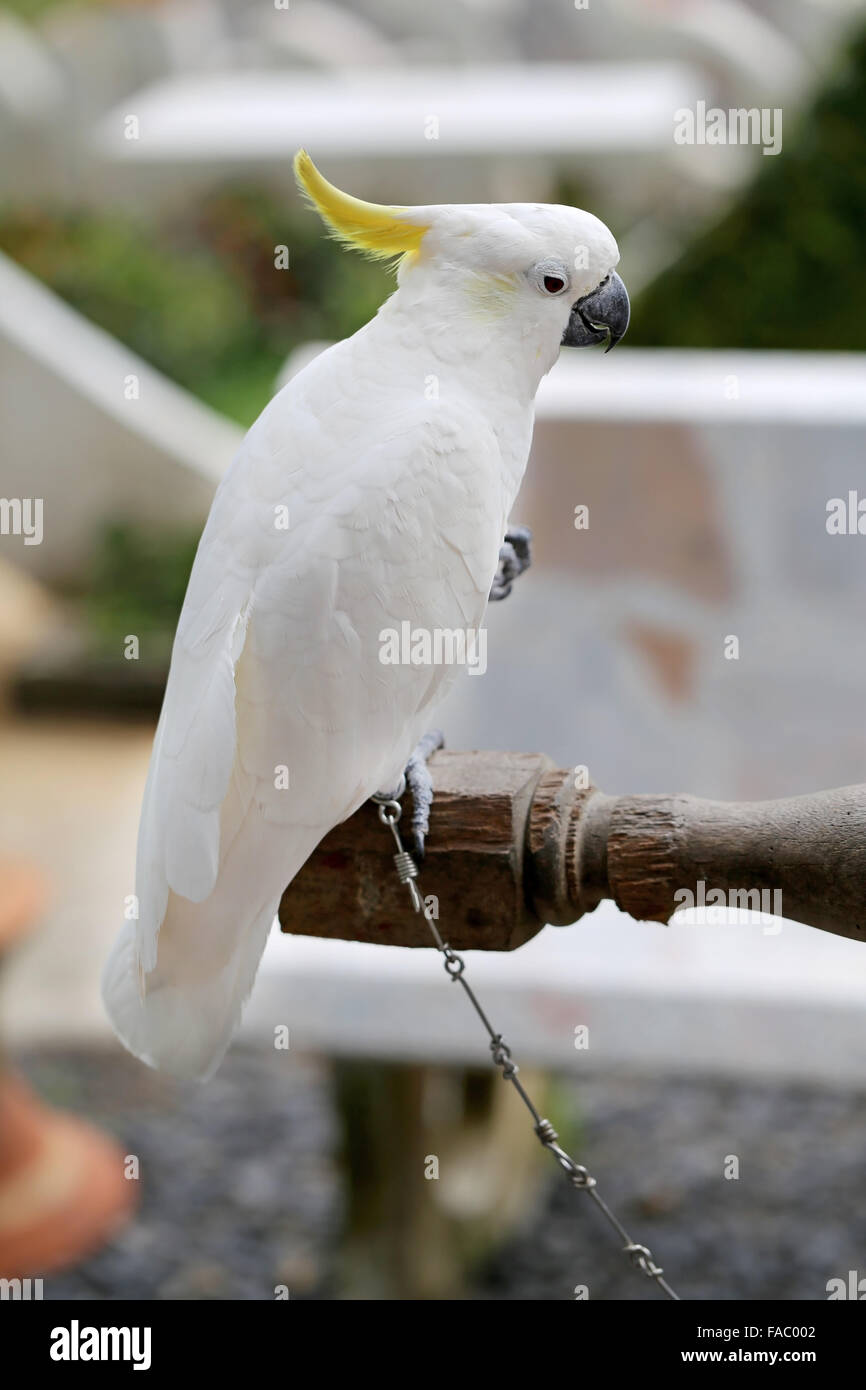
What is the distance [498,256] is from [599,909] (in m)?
1.12

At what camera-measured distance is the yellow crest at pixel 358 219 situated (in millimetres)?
889

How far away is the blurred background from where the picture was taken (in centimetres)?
189

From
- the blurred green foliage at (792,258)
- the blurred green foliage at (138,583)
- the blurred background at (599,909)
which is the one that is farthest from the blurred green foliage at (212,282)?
the blurred green foliage at (792,258)

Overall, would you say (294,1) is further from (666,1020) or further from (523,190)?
(666,1020)

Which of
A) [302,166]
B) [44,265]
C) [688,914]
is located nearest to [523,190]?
[44,265]

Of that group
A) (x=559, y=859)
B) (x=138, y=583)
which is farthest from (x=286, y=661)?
(x=138, y=583)

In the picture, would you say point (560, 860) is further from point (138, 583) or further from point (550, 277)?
point (138, 583)

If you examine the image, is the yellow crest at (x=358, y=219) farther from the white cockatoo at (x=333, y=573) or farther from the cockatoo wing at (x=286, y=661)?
A: the cockatoo wing at (x=286, y=661)

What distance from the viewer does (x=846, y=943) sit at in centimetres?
202

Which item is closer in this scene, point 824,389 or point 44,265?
point 824,389

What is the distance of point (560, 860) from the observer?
89cm

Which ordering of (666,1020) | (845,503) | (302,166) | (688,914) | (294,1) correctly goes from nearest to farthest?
(302,166)
(666,1020)
(688,914)
(845,503)
(294,1)

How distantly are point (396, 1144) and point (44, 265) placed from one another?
4115 mm

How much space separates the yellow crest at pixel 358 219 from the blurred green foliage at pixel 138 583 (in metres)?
2.93
